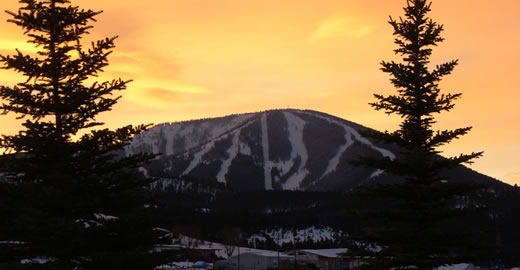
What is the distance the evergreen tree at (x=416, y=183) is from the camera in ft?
94.0

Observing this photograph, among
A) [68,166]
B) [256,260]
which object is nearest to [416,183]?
[68,166]

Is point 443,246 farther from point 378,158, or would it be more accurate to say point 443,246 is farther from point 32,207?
point 32,207

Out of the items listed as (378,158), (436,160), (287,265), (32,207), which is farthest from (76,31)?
(287,265)

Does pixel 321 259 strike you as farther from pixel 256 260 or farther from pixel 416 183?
pixel 416 183

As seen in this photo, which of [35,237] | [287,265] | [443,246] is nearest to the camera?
[35,237]

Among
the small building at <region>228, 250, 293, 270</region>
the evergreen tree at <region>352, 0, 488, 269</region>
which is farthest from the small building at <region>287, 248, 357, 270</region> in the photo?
the evergreen tree at <region>352, 0, 488, 269</region>

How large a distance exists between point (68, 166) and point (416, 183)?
1317 cm

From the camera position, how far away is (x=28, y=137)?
23.4 m

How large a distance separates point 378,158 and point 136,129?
9.62 metres

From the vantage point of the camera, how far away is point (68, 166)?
943 inches

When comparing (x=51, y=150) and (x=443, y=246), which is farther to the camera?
(x=443, y=246)

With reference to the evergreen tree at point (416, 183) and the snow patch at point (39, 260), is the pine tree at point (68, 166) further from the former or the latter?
the evergreen tree at point (416, 183)

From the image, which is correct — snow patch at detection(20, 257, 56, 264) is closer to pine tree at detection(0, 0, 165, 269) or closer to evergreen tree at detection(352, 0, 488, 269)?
pine tree at detection(0, 0, 165, 269)

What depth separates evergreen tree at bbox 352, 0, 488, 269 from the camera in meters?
→ 28.7
